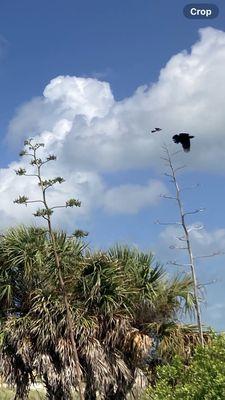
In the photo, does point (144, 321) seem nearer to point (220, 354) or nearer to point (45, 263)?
point (45, 263)

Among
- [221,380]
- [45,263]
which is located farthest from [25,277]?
[221,380]

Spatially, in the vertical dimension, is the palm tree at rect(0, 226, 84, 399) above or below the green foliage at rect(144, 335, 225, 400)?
above

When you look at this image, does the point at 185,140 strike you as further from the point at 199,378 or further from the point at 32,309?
the point at 199,378

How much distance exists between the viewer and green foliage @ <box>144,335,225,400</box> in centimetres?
1112

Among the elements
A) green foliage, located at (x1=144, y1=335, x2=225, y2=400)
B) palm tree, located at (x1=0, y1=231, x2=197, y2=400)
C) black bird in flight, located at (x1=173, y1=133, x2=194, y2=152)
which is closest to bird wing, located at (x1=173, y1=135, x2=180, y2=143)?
black bird in flight, located at (x1=173, y1=133, x2=194, y2=152)

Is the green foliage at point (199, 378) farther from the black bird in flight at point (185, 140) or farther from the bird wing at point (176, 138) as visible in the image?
the bird wing at point (176, 138)

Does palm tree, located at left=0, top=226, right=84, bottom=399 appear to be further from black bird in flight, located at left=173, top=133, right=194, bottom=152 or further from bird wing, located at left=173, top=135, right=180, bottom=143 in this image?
black bird in flight, located at left=173, top=133, right=194, bottom=152

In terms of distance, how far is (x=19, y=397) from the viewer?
19984 millimetres

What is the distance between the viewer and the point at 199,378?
1162 cm

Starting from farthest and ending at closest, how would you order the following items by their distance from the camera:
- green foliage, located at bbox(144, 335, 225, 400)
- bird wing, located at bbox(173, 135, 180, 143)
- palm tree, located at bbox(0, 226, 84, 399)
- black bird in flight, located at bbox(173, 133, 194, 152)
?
palm tree, located at bbox(0, 226, 84, 399) < bird wing, located at bbox(173, 135, 180, 143) < black bird in flight, located at bbox(173, 133, 194, 152) < green foliage, located at bbox(144, 335, 225, 400)

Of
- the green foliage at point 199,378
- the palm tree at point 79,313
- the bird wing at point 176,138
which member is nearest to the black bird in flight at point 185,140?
the bird wing at point 176,138

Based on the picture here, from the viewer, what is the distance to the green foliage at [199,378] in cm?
1112

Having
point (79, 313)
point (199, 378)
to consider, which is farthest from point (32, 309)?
point (199, 378)

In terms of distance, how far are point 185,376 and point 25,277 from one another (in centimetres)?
844
